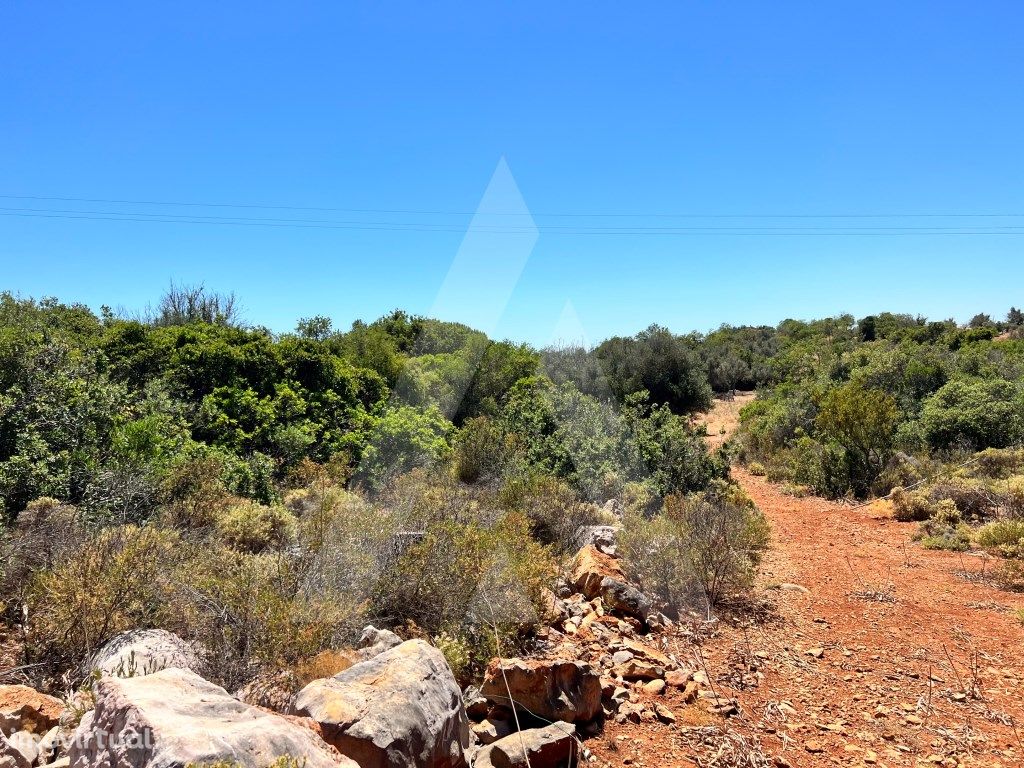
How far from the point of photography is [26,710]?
317 cm

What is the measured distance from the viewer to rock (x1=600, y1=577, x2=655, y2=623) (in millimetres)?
6098

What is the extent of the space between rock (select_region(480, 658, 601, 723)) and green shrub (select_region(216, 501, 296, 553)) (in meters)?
3.42

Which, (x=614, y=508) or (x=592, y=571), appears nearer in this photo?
(x=592, y=571)

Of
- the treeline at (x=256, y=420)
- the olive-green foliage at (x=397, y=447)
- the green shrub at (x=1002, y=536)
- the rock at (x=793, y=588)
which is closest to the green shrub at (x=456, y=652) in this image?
the treeline at (x=256, y=420)

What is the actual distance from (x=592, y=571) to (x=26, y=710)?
193 inches

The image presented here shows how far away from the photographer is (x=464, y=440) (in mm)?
11578

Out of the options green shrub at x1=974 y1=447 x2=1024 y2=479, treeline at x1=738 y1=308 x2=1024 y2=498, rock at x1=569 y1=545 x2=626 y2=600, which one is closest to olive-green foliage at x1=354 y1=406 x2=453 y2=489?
rock at x1=569 y1=545 x2=626 y2=600

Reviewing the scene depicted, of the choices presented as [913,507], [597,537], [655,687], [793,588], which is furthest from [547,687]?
[913,507]

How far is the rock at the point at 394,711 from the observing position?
2.83m

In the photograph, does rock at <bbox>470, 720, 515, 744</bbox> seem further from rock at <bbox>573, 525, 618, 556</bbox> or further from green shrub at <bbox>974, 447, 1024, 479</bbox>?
green shrub at <bbox>974, 447, 1024, 479</bbox>

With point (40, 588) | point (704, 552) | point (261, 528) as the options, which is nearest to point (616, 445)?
point (704, 552)

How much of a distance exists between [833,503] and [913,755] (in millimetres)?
9711

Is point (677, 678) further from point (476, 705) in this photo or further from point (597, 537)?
point (597, 537)

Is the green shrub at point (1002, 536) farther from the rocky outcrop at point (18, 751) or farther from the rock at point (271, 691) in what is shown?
the rocky outcrop at point (18, 751)
